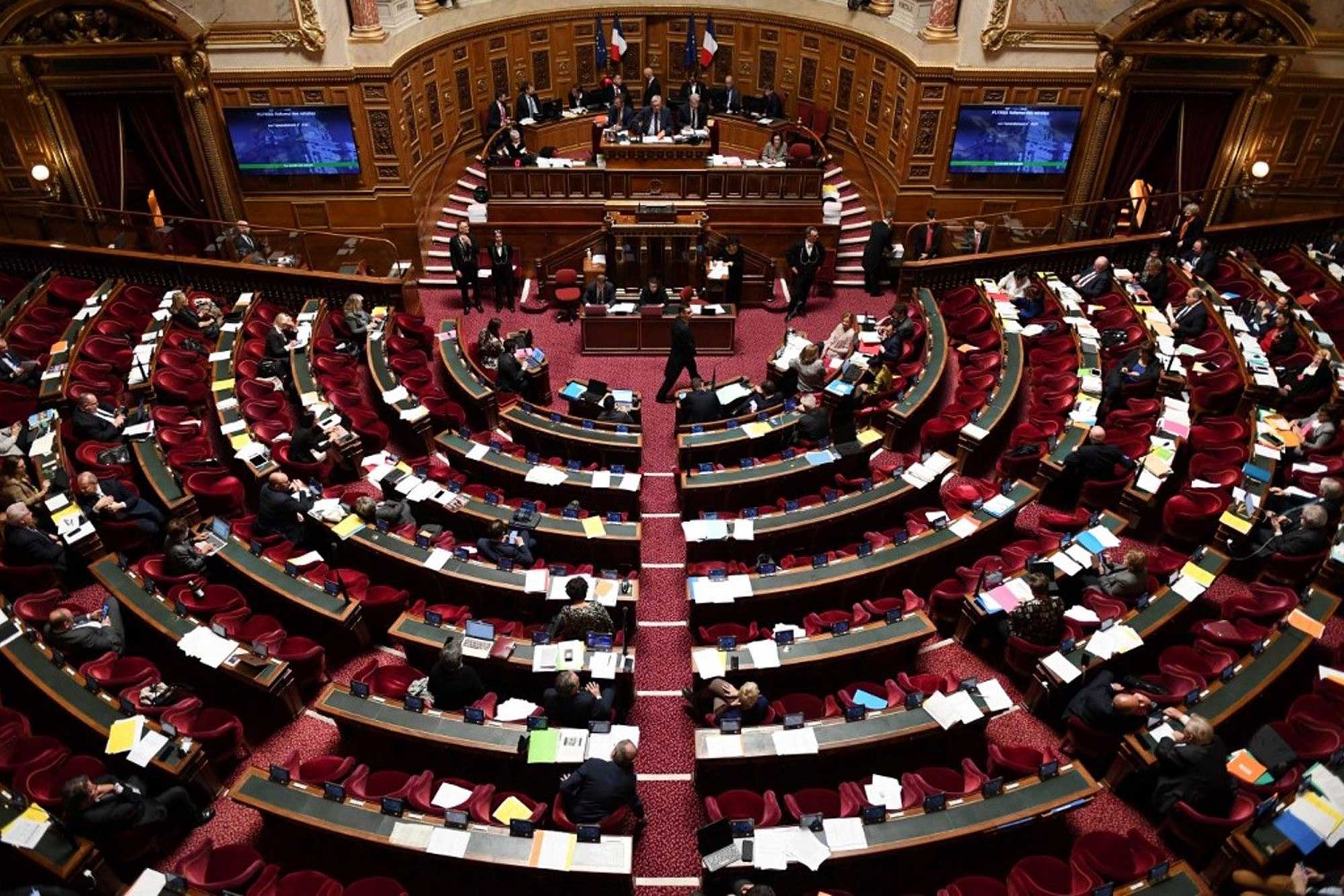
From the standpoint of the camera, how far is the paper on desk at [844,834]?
6.41 metres

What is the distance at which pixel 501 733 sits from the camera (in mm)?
7250

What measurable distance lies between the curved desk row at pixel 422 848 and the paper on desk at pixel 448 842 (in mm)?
40

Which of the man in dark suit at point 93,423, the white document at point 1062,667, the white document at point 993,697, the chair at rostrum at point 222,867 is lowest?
the chair at rostrum at point 222,867

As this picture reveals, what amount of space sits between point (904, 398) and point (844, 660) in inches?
185

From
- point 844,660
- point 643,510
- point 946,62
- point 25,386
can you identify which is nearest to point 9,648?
point 25,386

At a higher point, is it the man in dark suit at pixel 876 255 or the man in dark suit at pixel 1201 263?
the man in dark suit at pixel 1201 263

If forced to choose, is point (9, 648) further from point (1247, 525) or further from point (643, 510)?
point (1247, 525)

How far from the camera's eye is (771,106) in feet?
61.5

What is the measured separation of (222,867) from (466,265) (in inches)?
422

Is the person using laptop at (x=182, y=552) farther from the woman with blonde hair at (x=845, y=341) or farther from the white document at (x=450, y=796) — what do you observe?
the woman with blonde hair at (x=845, y=341)

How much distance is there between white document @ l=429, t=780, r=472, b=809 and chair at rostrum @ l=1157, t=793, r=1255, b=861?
5461 millimetres

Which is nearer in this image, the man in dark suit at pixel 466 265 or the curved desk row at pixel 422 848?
the curved desk row at pixel 422 848

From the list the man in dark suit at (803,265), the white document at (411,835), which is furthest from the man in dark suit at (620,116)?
the white document at (411,835)

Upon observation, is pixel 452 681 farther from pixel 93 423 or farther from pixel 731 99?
pixel 731 99
